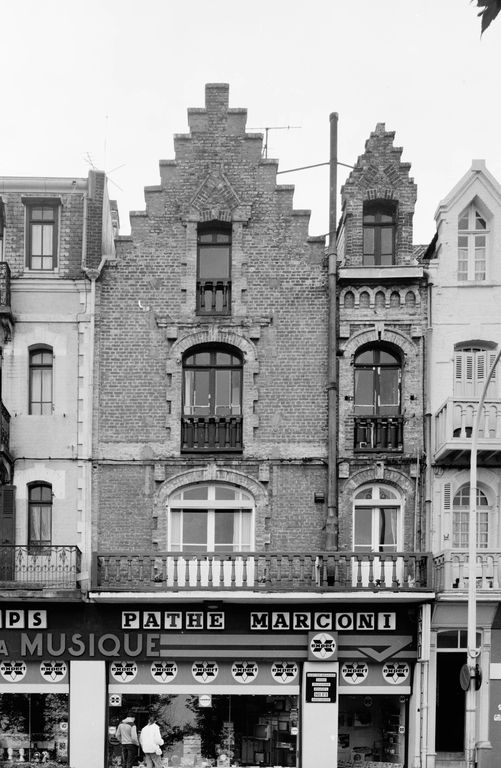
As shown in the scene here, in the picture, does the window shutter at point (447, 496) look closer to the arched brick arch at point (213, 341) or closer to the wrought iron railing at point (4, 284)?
the arched brick arch at point (213, 341)

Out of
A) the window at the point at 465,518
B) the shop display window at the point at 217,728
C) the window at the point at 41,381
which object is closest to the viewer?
the shop display window at the point at 217,728

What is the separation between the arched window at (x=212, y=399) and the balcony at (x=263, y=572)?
9.35 feet

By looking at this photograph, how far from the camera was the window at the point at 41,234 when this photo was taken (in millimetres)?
29031

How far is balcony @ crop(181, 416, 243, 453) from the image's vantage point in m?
Result: 28.4

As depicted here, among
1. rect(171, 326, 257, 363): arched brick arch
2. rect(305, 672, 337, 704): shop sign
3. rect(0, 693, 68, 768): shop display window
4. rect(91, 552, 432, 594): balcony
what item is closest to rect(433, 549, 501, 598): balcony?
rect(91, 552, 432, 594): balcony

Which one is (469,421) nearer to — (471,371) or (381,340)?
(471,371)

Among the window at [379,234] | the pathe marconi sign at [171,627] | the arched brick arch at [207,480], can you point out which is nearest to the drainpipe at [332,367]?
the window at [379,234]

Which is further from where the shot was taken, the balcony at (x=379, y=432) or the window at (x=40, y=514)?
the balcony at (x=379, y=432)

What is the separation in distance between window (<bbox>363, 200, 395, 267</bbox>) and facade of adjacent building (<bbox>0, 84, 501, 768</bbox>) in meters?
0.06

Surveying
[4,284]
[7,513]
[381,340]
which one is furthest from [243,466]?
[4,284]

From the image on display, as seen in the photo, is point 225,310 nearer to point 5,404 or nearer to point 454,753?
point 5,404

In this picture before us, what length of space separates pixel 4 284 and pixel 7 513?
5576 mm

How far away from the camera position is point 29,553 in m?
27.7

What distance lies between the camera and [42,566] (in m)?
27.4
